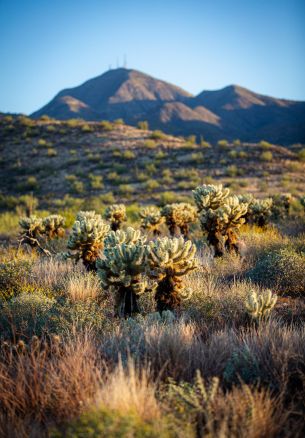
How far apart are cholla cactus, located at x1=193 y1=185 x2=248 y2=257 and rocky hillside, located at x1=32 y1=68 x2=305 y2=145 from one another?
7059 centimetres

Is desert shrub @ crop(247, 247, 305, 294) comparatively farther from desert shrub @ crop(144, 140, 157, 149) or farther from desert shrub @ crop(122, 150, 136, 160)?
desert shrub @ crop(144, 140, 157, 149)

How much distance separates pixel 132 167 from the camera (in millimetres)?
25406

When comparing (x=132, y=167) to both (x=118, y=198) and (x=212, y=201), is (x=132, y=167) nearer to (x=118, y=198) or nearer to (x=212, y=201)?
(x=118, y=198)

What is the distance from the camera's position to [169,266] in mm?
4047

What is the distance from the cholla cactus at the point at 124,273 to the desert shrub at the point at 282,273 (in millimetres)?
2429

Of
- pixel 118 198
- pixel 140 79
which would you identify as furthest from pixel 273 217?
pixel 140 79

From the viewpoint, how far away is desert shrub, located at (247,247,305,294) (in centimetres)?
520

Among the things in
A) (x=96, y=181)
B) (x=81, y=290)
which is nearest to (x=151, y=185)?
(x=96, y=181)

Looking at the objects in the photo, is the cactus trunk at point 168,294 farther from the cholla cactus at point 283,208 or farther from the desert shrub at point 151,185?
the desert shrub at point 151,185

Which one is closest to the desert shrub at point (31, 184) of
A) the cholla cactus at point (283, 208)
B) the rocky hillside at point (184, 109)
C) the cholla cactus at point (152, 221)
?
the cholla cactus at point (152, 221)

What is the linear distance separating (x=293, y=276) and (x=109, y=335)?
355 centimetres

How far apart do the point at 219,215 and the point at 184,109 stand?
310 ft

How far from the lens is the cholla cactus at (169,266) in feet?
13.1

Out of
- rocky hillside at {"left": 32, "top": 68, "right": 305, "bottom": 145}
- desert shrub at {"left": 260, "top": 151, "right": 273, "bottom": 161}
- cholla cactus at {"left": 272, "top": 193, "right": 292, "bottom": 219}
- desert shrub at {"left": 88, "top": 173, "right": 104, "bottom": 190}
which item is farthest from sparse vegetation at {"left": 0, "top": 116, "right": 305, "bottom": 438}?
rocky hillside at {"left": 32, "top": 68, "right": 305, "bottom": 145}
